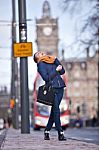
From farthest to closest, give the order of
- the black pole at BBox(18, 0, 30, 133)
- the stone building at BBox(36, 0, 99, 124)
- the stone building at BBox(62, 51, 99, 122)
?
the stone building at BBox(62, 51, 99, 122), the stone building at BBox(36, 0, 99, 124), the black pole at BBox(18, 0, 30, 133)

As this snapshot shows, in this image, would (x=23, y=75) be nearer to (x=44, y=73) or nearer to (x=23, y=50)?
(x=23, y=50)

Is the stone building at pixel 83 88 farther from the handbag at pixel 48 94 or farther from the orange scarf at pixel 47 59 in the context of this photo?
the handbag at pixel 48 94

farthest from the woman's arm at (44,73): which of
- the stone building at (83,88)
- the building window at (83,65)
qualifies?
the building window at (83,65)

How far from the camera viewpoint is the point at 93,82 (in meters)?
162

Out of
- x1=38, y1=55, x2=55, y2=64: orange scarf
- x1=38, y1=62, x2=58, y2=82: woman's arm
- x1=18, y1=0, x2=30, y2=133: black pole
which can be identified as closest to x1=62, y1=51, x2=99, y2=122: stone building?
x1=18, y1=0, x2=30, y2=133: black pole

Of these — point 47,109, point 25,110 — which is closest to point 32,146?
point 25,110

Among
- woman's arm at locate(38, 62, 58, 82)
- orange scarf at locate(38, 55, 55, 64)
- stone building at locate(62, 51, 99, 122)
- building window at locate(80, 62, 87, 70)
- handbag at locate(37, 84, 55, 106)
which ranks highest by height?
orange scarf at locate(38, 55, 55, 64)

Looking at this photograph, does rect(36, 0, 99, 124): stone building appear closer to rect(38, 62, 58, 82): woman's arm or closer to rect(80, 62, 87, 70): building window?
rect(80, 62, 87, 70): building window

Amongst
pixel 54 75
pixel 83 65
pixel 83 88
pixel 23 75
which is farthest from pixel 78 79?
pixel 54 75

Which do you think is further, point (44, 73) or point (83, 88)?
point (83, 88)

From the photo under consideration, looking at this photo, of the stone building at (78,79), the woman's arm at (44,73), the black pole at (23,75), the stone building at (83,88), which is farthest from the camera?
the stone building at (83,88)

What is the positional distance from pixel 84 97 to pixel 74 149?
155312 mm

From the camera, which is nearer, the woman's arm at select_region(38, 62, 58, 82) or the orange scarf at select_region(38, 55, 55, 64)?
the woman's arm at select_region(38, 62, 58, 82)

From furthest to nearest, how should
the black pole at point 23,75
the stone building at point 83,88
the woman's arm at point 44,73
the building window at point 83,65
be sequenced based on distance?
the stone building at point 83,88 < the building window at point 83,65 < the black pole at point 23,75 < the woman's arm at point 44,73
